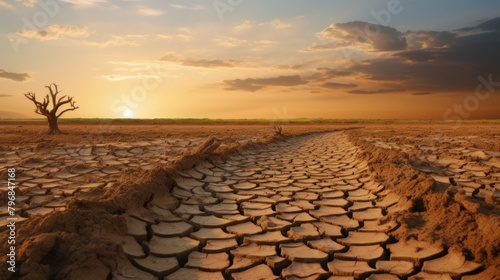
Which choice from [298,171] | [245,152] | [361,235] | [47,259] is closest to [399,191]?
[361,235]

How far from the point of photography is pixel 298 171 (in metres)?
5.82

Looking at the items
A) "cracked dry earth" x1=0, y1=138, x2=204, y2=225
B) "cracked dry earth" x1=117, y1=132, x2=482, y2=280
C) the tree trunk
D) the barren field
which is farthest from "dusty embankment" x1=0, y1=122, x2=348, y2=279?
the tree trunk

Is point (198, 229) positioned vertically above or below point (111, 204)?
below

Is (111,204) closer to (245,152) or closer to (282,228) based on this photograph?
(282,228)

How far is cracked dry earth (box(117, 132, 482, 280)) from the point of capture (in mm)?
2270

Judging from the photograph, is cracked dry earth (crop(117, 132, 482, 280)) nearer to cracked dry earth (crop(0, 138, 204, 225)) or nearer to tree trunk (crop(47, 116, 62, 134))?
cracked dry earth (crop(0, 138, 204, 225))

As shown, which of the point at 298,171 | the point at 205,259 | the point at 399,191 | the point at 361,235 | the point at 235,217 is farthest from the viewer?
the point at 298,171

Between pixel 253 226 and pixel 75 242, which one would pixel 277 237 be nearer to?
pixel 253 226

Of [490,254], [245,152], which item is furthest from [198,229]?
[245,152]

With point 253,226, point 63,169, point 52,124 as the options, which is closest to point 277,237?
point 253,226

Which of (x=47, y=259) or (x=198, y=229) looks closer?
(x=47, y=259)

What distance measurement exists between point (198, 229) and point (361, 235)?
4.22 ft

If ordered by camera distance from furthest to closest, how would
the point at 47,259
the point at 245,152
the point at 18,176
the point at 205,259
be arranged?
the point at 245,152 < the point at 18,176 < the point at 205,259 < the point at 47,259

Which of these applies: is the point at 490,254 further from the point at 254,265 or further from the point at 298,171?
the point at 298,171
